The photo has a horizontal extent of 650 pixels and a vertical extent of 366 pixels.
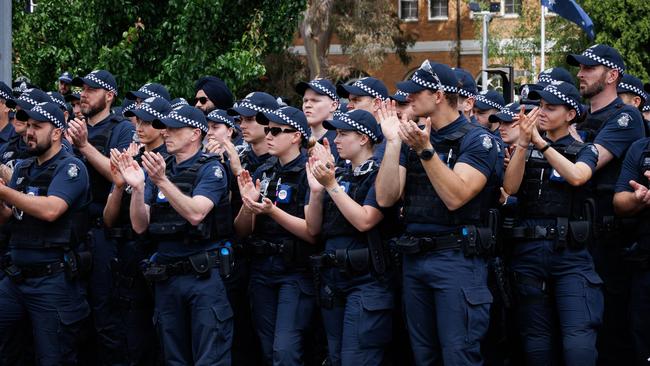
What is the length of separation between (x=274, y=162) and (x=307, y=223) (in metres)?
0.71

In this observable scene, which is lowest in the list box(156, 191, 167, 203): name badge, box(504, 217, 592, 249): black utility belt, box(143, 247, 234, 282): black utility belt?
box(143, 247, 234, 282): black utility belt

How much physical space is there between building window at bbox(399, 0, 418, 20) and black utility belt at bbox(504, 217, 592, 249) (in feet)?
125

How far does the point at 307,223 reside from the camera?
312 inches

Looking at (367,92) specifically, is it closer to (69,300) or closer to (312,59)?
(69,300)

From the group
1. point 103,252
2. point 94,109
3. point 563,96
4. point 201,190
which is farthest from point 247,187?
point 94,109

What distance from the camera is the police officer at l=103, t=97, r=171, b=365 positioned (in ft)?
28.3

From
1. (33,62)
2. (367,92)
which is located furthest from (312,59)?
(367,92)

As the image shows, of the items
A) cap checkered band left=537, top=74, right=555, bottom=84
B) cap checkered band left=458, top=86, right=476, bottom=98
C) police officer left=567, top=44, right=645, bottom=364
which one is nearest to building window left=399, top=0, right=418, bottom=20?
police officer left=567, top=44, right=645, bottom=364

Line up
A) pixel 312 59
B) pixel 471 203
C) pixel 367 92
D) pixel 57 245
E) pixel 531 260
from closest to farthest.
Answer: pixel 471 203 < pixel 531 260 < pixel 57 245 < pixel 367 92 < pixel 312 59

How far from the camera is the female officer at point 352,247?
24.7 feet

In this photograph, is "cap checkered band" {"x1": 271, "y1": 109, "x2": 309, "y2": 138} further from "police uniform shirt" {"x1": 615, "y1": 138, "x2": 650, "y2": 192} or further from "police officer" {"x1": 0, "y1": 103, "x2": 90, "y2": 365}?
"police uniform shirt" {"x1": 615, "y1": 138, "x2": 650, "y2": 192}

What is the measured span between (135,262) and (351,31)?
1244 inches

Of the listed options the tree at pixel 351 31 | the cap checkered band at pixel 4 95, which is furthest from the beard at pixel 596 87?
the tree at pixel 351 31

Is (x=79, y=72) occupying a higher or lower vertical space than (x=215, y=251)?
higher
